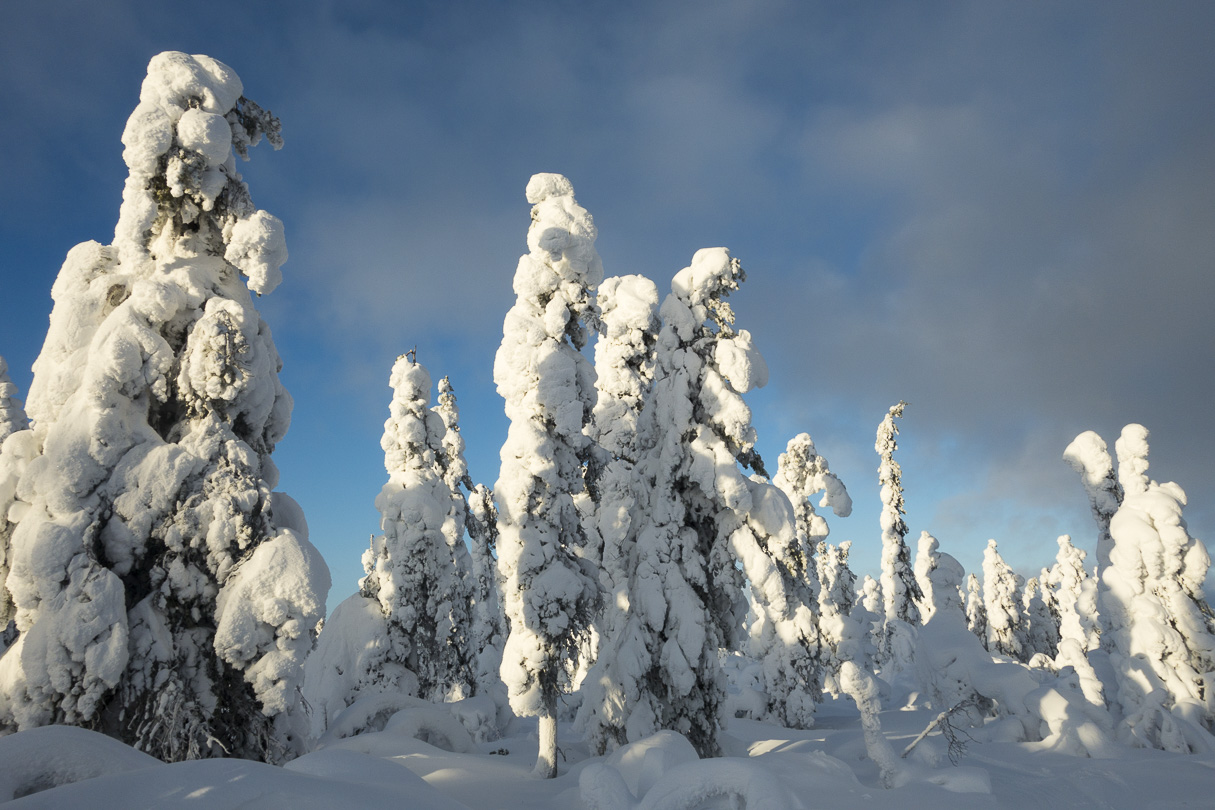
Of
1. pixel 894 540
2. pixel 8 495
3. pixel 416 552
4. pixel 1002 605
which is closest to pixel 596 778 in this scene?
pixel 8 495

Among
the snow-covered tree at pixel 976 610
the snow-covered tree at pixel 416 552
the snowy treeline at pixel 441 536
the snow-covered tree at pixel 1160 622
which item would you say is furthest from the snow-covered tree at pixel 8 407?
the snow-covered tree at pixel 976 610

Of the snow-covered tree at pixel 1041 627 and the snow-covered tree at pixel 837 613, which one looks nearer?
the snow-covered tree at pixel 837 613

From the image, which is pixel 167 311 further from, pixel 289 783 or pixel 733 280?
pixel 733 280

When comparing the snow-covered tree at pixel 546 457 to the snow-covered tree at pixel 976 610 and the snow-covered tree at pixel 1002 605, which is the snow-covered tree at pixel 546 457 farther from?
the snow-covered tree at pixel 976 610

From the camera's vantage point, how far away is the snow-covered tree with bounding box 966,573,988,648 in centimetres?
4728

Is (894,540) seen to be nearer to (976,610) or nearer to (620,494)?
(620,494)

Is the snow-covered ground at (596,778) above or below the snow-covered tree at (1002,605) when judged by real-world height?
below

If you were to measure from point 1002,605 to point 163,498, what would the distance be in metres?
46.1

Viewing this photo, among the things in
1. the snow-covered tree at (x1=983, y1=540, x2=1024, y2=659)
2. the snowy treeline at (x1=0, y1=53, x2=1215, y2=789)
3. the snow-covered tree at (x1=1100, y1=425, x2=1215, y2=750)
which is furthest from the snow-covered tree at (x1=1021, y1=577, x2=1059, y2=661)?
the snow-covered tree at (x1=1100, y1=425, x2=1215, y2=750)

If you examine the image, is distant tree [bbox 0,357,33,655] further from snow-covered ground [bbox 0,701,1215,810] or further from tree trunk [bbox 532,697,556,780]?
tree trunk [bbox 532,697,556,780]

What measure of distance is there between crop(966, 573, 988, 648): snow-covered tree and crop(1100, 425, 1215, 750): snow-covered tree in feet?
105

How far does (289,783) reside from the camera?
4.29 metres

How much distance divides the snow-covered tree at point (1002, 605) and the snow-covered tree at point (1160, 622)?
26485mm

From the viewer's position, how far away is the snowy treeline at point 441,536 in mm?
7020
